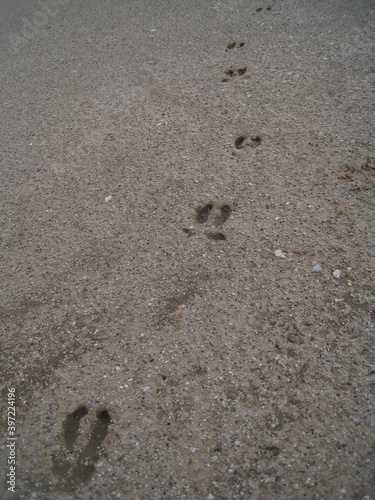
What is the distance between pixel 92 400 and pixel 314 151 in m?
1.92

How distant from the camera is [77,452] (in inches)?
64.2

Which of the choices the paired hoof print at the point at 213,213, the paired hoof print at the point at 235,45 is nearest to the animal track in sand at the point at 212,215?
the paired hoof print at the point at 213,213

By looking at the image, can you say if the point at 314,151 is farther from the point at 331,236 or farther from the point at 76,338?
the point at 76,338

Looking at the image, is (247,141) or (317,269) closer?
(317,269)

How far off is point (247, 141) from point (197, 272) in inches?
42.6

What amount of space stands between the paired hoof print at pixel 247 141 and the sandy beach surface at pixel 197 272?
0.07ft

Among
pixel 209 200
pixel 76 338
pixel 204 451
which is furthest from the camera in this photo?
pixel 209 200

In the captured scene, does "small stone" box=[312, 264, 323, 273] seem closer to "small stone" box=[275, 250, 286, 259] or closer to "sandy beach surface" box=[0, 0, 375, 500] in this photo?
"sandy beach surface" box=[0, 0, 375, 500]

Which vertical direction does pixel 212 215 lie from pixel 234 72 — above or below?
below

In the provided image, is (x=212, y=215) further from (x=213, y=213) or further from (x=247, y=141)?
(x=247, y=141)

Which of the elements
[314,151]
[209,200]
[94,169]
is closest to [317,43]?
[314,151]

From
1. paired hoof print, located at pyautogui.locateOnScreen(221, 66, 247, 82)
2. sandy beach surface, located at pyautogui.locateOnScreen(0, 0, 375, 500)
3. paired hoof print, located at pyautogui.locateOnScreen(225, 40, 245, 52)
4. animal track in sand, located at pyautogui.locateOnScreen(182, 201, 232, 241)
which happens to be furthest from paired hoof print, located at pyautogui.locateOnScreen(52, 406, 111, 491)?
paired hoof print, located at pyautogui.locateOnScreen(225, 40, 245, 52)

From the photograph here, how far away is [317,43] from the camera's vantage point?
3.29 metres

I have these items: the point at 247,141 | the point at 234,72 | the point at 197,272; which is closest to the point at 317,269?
the point at 197,272
